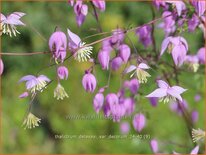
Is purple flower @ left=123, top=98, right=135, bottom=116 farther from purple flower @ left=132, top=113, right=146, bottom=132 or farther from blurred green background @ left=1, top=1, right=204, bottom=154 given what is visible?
blurred green background @ left=1, top=1, right=204, bottom=154

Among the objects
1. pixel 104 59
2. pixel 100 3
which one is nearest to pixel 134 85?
pixel 104 59

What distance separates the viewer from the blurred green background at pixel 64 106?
349cm

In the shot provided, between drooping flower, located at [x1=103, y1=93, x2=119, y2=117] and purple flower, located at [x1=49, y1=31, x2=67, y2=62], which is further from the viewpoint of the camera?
drooping flower, located at [x1=103, y1=93, x2=119, y2=117]

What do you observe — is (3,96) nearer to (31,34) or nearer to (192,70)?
(31,34)

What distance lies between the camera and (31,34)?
4465mm

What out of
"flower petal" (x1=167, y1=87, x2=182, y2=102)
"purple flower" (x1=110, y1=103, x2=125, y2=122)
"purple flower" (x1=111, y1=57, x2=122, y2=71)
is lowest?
"purple flower" (x1=110, y1=103, x2=125, y2=122)

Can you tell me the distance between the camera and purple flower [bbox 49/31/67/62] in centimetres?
140

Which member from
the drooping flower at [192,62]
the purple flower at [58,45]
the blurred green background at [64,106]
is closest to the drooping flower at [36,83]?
the purple flower at [58,45]

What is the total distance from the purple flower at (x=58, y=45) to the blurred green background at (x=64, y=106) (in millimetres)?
1669

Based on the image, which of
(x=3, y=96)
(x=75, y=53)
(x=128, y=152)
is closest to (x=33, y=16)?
(x=3, y=96)

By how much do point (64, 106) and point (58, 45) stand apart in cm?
251

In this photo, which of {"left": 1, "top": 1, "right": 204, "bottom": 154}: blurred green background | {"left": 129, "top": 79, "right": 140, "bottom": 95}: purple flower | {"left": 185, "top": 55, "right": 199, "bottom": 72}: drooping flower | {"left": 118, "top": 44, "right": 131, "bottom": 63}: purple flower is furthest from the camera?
{"left": 1, "top": 1, "right": 204, "bottom": 154}: blurred green background

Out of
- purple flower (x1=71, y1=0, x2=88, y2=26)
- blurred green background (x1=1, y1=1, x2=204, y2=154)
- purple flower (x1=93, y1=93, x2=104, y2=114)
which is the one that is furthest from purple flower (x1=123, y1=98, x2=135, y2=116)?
blurred green background (x1=1, y1=1, x2=204, y2=154)

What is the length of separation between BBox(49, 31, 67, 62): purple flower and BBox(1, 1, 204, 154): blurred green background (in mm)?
1669
